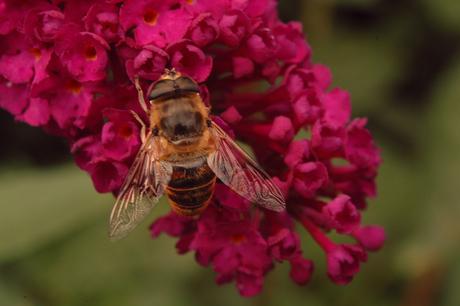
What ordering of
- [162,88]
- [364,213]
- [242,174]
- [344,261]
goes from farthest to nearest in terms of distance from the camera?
1. [364,213]
2. [344,261]
3. [242,174]
4. [162,88]

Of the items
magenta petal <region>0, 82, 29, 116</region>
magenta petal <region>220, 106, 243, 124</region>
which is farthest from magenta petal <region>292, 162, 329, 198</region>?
magenta petal <region>0, 82, 29, 116</region>

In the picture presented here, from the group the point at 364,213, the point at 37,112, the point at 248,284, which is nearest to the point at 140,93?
the point at 37,112

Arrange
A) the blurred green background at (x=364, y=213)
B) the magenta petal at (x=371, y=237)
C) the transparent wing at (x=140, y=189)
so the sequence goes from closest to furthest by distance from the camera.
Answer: the transparent wing at (x=140, y=189) → the magenta petal at (x=371, y=237) → the blurred green background at (x=364, y=213)

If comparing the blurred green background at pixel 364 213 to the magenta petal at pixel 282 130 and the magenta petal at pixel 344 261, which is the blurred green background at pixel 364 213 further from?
the magenta petal at pixel 282 130

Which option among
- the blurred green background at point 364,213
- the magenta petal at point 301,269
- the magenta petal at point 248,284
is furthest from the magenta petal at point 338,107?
the blurred green background at point 364,213

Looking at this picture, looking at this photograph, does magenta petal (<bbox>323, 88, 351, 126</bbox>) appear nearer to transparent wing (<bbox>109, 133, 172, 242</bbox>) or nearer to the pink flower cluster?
the pink flower cluster

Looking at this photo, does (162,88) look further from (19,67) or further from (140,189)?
(19,67)

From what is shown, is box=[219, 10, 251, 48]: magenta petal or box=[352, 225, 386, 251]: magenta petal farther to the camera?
box=[352, 225, 386, 251]: magenta petal
